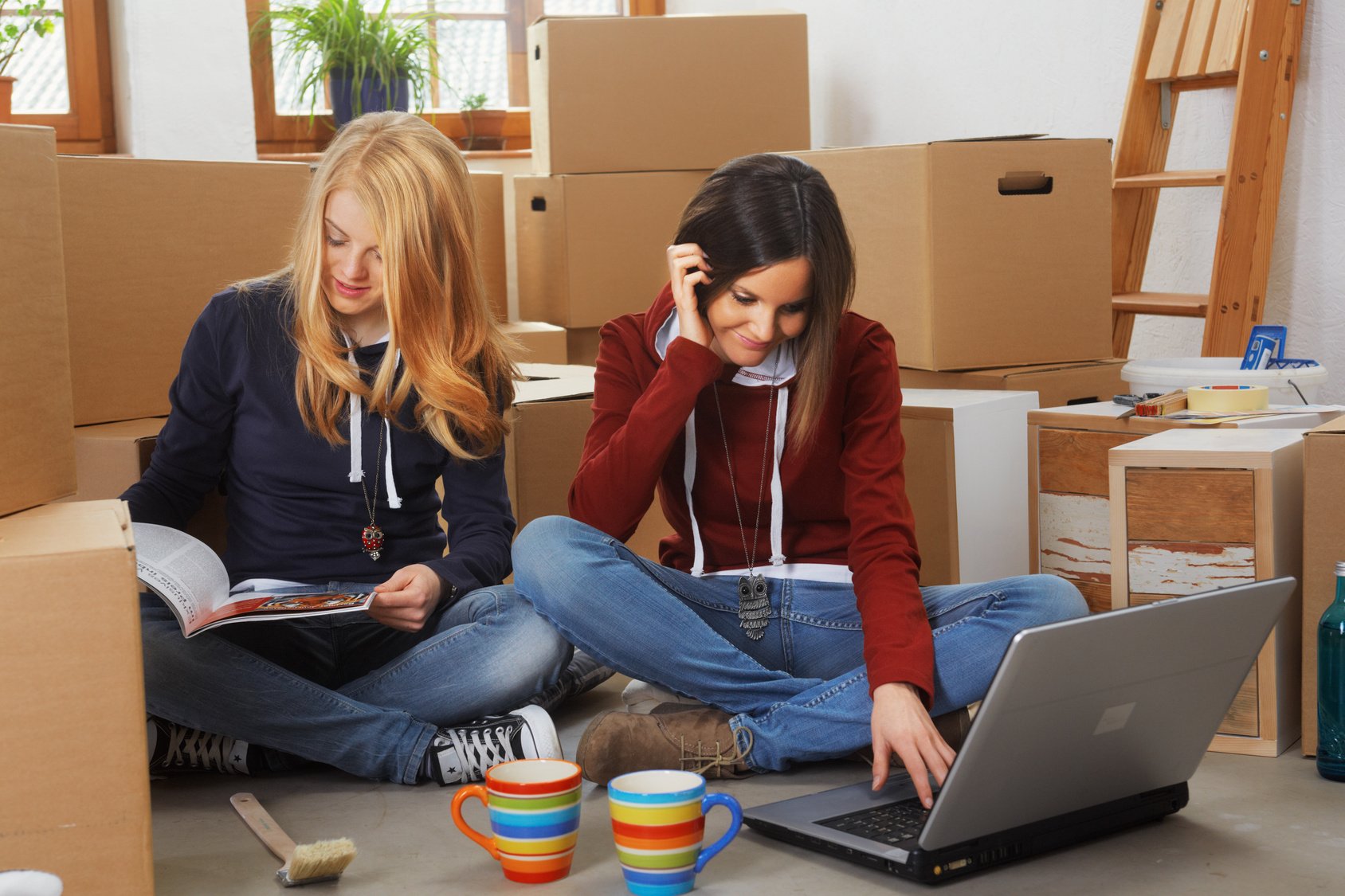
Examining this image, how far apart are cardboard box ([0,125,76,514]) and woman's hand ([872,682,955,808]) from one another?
0.69m

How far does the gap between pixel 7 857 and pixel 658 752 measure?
566 millimetres

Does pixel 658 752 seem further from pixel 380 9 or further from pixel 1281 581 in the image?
pixel 380 9

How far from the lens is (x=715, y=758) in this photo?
52.0 inches

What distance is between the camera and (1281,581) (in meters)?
1.06

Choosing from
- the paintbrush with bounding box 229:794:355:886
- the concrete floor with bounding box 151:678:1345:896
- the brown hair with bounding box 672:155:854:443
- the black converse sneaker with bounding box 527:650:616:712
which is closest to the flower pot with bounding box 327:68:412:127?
the black converse sneaker with bounding box 527:650:616:712

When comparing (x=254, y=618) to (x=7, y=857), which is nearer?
(x=7, y=857)

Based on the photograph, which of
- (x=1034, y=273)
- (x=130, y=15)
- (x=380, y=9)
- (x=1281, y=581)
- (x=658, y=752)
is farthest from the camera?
(x=380, y=9)

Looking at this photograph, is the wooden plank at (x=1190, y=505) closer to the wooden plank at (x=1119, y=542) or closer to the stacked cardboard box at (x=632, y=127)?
the wooden plank at (x=1119, y=542)

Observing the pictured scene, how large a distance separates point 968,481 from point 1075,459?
0.62 ft

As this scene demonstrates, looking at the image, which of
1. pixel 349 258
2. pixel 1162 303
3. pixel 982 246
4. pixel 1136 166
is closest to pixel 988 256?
pixel 982 246

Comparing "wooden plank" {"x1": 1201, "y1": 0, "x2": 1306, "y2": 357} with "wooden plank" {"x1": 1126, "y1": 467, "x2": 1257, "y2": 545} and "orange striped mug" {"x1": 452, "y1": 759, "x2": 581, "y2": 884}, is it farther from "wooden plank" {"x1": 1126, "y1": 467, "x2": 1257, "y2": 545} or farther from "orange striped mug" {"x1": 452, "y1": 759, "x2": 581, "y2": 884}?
"orange striped mug" {"x1": 452, "y1": 759, "x2": 581, "y2": 884}

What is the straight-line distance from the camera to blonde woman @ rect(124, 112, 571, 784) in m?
1.39

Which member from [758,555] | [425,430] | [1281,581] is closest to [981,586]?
[758,555]

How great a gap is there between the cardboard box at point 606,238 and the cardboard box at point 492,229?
12 cm
